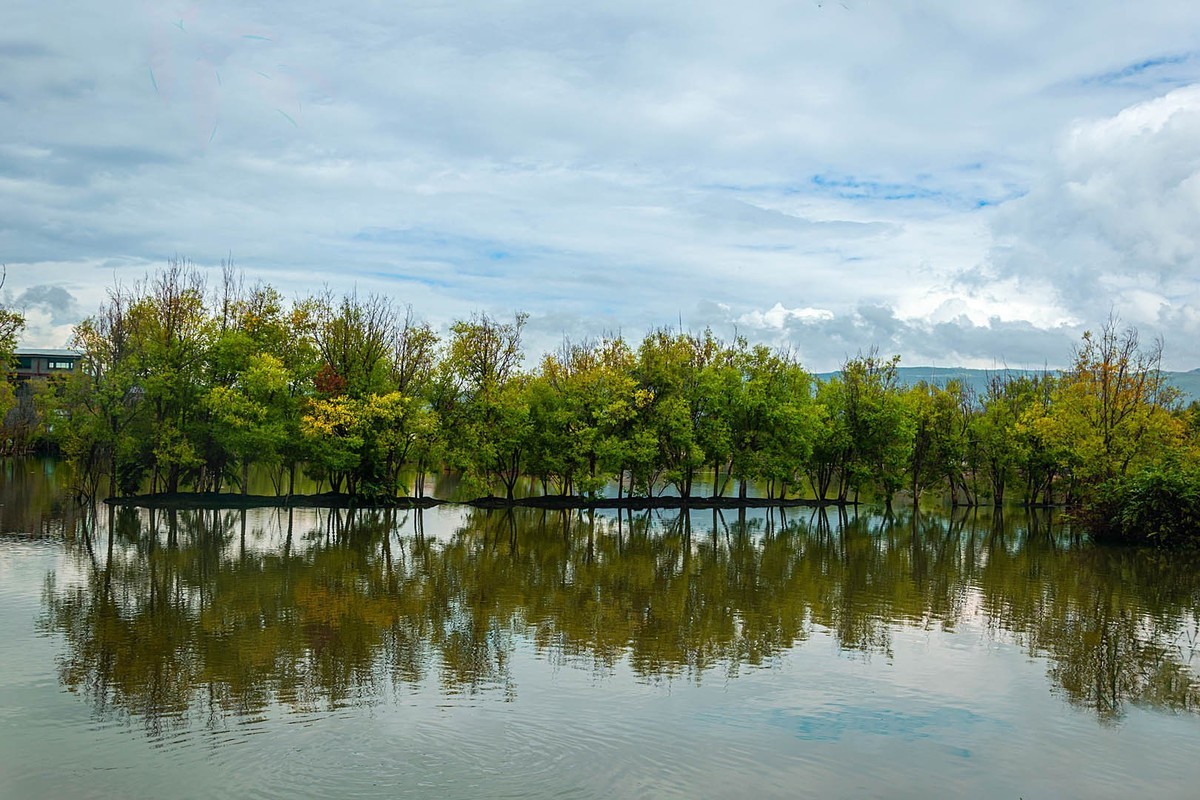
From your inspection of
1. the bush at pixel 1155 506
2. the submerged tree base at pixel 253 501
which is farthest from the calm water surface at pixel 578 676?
the submerged tree base at pixel 253 501

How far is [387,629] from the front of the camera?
20.9 metres

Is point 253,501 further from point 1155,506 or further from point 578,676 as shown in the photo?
point 1155,506

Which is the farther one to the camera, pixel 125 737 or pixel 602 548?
pixel 602 548

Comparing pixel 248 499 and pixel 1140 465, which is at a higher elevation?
pixel 1140 465

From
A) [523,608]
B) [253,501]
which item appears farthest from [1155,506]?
[253,501]

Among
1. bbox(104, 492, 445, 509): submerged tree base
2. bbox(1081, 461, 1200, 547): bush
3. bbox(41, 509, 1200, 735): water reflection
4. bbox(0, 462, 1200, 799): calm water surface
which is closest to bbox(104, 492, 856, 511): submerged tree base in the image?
bbox(104, 492, 445, 509): submerged tree base

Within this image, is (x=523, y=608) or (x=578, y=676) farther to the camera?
(x=523, y=608)

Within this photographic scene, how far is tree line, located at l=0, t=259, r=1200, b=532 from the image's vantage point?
5184 cm

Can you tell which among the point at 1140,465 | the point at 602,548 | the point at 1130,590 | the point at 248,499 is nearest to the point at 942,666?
the point at 1130,590

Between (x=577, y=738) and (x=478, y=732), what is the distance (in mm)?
1489

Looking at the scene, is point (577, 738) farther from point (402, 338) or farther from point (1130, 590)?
point (402, 338)

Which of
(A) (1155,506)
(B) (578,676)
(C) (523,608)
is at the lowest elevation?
(C) (523,608)

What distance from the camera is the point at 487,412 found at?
58469 millimetres

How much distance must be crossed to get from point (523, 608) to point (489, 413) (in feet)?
115
